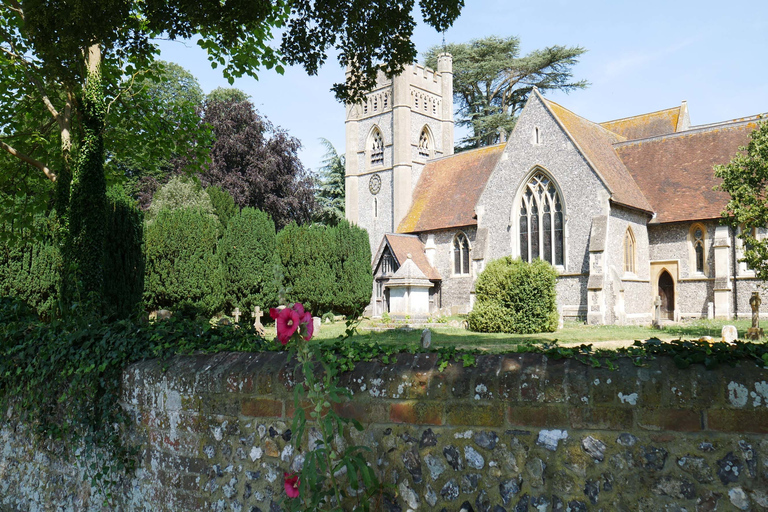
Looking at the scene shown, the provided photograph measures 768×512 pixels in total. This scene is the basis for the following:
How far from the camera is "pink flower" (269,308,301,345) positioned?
292 centimetres

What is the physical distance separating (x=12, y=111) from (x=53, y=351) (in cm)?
765

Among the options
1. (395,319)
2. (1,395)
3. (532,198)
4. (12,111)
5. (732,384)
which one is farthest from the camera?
(532,198)

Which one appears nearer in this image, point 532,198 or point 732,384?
point 732,384

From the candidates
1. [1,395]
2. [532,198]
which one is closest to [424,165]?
[532,198]

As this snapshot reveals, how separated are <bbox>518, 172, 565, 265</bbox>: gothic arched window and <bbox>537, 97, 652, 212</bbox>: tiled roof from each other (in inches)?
82.6

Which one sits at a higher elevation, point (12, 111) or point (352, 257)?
point (12, 111)

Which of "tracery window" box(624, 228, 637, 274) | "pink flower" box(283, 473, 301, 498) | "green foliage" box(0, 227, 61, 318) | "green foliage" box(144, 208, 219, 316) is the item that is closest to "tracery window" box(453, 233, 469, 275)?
"tracery window" box(624, 228, 637, 274)

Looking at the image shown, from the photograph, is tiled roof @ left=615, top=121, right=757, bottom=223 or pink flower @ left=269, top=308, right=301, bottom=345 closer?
pink flower @ left=269, top=308, right=301, bottom=345

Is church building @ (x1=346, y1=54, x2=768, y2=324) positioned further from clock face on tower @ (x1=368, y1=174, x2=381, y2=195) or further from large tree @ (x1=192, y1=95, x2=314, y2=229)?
large tree @ (x1=192, y1=95, x2=314, y2=229)

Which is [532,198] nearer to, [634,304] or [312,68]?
[634,304]

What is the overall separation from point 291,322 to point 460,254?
26181 mm

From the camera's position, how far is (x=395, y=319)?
2312 cm

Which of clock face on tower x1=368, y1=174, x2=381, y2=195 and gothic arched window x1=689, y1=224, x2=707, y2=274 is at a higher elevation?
clock face on tower x1=368, y1=174, x2=381, y2=195

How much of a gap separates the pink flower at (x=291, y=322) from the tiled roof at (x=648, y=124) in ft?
104
